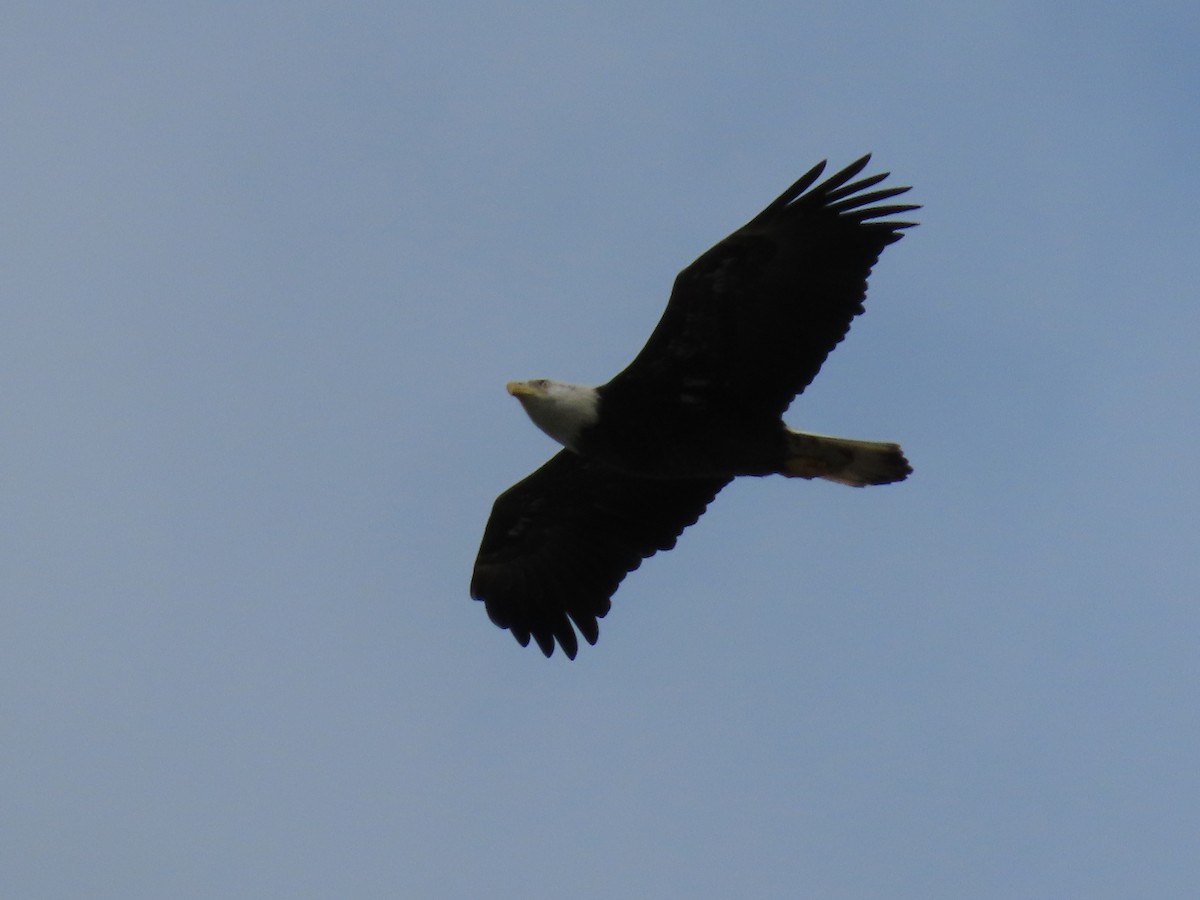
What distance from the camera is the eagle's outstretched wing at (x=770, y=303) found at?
11.8 meters

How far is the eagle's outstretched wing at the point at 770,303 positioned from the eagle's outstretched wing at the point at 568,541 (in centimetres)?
142

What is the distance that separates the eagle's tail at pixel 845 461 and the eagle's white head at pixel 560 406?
4.39 feet

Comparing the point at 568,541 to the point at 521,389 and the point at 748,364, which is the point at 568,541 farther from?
the point at 748,364

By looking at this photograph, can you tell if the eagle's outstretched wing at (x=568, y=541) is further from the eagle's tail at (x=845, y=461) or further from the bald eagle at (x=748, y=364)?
the eagle's tail at (x=845, y=461)

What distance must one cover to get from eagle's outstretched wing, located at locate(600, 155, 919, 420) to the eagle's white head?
18 cm

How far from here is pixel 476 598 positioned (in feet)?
46.2

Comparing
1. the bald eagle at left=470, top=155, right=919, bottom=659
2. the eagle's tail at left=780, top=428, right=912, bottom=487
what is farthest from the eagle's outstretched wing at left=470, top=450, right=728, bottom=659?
the eagle's tail at left=780, top=428, right=912, bottom=487

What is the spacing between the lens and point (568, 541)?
1380cm

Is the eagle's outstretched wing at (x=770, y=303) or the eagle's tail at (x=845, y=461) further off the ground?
the eagle's outstretched wing at (x=770, y=303)

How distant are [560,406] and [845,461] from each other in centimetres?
195

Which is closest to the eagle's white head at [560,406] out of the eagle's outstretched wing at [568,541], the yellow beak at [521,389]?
the yellow beak at [521,389]

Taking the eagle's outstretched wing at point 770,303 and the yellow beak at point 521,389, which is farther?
the yellow beak at point 521,389

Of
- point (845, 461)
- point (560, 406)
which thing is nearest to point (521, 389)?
point (560, 406)

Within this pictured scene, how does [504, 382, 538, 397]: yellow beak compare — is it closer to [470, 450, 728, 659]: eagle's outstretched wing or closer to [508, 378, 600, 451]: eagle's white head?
[508, 378, 600, 451]: eagle's white head
